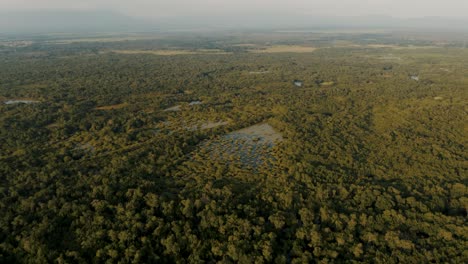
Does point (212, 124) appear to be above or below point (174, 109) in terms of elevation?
below

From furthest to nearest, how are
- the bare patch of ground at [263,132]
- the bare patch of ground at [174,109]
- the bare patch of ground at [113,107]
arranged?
1. the bare patch of ground at [113,107]
2. the bare patch of ground at [174,109]
3. the bare patch of ground at [263,132]

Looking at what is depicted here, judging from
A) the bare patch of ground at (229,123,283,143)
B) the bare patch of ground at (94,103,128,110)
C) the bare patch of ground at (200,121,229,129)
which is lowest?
the bare patch of ground at (229,123,283,143)

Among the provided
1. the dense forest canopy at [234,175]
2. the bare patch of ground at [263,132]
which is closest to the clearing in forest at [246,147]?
the bare patch of ground at [263,132]

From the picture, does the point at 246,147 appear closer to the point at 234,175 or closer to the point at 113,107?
the point at 234,175

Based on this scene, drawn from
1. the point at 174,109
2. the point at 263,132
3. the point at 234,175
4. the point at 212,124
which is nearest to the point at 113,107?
the point at 174,109

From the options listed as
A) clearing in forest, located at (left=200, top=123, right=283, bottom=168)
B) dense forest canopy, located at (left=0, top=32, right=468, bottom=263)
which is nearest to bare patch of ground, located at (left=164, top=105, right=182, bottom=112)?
dense forest canopy, located at (left=0, top=32, right=468, bottom=263)

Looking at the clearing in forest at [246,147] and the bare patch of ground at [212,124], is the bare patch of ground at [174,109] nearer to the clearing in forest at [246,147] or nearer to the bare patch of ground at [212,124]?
the bare patch of ground at [212,124]

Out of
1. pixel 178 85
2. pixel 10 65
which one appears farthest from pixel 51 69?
pixel 178 85

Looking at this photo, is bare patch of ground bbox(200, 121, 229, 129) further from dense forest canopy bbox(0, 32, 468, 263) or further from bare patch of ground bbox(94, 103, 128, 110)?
bare patch of ground bbox(94, 103, 128, 110)

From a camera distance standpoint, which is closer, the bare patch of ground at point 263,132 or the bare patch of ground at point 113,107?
the bare patch of ground at point 263,132
